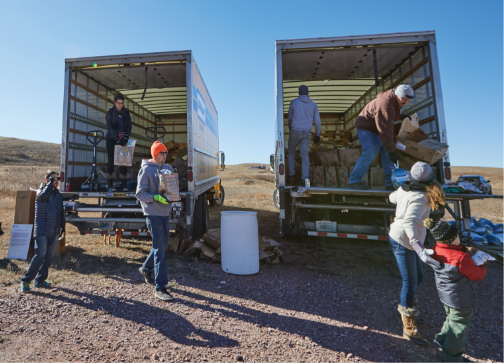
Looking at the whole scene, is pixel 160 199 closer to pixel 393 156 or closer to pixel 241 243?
pixel 241 243

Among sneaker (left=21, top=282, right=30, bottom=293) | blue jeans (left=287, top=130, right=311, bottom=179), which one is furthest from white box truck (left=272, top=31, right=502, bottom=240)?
sneaker (left=21, top=282, right=30, bottom=293)

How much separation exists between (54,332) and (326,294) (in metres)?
2.90

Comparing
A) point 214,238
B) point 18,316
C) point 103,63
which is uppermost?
point 103,63

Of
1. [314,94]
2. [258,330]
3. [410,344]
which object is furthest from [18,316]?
[314,94]

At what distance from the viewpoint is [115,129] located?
19.0 ft

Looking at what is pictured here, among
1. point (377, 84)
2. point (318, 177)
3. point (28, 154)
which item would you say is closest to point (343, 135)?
point (377, 84)

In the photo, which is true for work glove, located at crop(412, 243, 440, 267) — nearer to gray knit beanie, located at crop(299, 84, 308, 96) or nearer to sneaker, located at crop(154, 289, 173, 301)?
sneaker, located at crop(154, 289, 173, 301)

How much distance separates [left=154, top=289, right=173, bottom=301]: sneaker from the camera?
10.6 feet

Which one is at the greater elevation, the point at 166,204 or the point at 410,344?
the point at 166,204

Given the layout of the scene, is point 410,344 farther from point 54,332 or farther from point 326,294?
point 54,332

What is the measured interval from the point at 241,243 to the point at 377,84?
4.16 m

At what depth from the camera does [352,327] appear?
2.74m

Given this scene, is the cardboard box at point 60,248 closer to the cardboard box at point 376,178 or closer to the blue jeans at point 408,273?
the blue jeans at point 408,273

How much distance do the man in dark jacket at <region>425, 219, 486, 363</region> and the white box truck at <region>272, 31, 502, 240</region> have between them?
2134 millimetres
